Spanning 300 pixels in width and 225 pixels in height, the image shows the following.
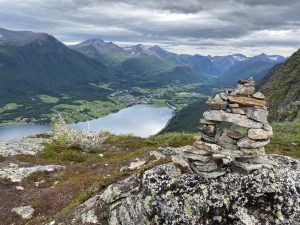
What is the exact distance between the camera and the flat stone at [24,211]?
2178cm

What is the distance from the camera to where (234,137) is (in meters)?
17.1

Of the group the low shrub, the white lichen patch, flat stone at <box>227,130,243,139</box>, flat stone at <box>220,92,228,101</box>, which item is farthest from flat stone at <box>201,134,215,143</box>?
the white lichen patch

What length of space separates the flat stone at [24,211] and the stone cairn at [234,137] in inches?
404

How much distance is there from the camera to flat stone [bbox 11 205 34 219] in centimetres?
2178

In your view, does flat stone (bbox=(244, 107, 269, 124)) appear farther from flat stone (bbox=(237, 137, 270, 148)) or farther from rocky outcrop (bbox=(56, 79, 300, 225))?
flat stone (bbox=(237, 137, 270, 148))

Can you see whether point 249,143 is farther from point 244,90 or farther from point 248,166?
point 244,90

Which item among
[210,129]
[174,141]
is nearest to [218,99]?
[210,129]

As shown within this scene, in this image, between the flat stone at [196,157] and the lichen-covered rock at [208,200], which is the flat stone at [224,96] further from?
the lichen-covered rock at [208,200]

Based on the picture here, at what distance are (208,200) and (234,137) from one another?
3.07 metres

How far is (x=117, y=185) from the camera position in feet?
62.8

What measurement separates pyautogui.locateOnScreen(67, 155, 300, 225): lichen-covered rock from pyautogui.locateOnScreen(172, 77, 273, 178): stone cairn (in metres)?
0.44

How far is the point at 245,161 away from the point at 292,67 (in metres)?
185

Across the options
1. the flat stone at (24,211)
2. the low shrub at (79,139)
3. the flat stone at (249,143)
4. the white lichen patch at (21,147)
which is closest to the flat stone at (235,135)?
the flat stone at (249,143)

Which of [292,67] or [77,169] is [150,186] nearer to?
[77,169]
